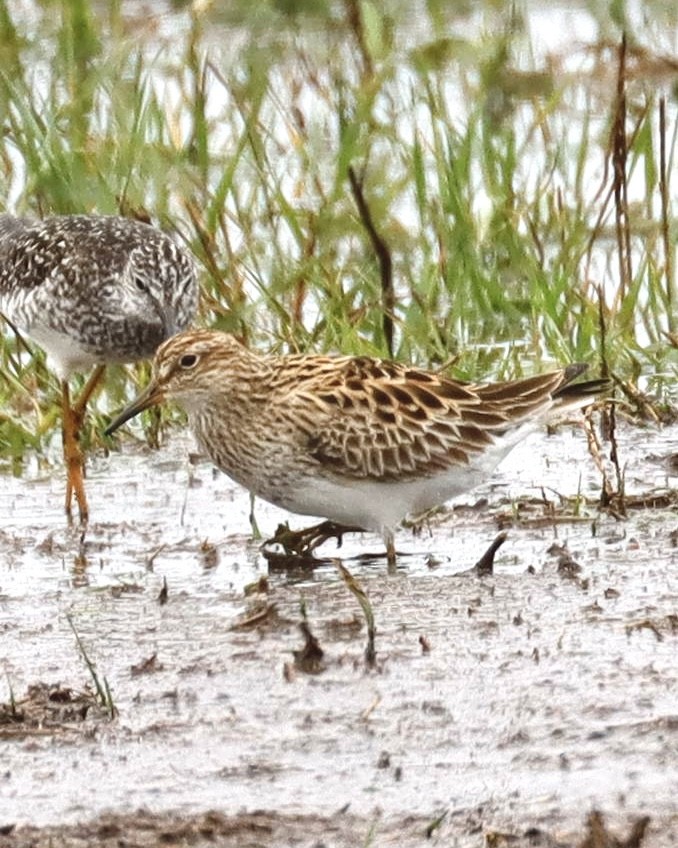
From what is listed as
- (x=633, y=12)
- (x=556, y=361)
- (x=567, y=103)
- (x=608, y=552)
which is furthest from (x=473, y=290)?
(x=633, y=12)

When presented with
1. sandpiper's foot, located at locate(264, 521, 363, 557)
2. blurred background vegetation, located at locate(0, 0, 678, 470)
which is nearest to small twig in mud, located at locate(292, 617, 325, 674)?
sandpiper's foot, located at locate(264, 521, 363, 557)

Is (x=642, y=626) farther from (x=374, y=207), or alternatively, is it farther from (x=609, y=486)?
(x=374, y=207)

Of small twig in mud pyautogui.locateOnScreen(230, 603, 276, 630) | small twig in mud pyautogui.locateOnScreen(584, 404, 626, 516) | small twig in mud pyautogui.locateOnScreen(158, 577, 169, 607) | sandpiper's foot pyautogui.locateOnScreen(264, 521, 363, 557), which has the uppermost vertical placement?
small twig in mud pyautogui.locateOnScreen(584, 404, 626, 516)

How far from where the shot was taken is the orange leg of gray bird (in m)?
8.27

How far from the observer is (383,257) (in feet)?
30.4

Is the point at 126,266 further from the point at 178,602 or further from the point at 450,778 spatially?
the point at 450,778

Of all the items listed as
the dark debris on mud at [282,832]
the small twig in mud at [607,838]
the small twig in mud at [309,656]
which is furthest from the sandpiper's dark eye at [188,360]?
the small twig in mud at [607,838]

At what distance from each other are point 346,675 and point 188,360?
2.04 m

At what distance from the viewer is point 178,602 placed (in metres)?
6.92

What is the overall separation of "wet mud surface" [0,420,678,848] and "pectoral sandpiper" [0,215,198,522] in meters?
0.81

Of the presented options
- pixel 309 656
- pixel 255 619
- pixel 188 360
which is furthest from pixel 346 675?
pixel 188 360

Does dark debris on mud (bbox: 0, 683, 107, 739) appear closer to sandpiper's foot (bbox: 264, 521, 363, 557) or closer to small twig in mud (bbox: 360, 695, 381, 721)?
small twig in mud (bbox: 360, 695, 381, 721)

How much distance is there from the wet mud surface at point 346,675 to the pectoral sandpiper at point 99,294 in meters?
0.81

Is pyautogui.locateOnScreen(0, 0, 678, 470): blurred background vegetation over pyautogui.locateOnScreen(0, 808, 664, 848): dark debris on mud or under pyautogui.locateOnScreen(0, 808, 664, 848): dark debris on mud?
over
